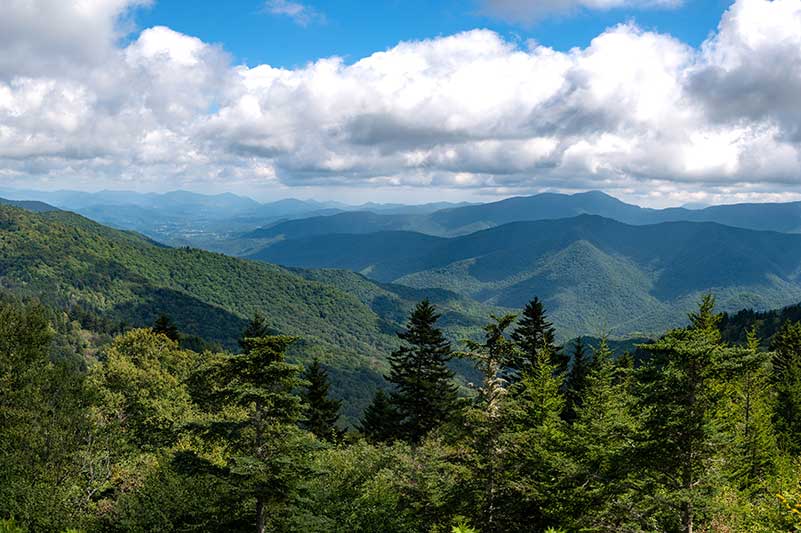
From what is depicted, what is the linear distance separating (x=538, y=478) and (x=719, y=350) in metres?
7.35

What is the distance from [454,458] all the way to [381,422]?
3413 cm

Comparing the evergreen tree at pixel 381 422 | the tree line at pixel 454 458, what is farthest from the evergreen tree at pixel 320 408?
the tree line at pixel 454 458

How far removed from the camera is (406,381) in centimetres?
3656

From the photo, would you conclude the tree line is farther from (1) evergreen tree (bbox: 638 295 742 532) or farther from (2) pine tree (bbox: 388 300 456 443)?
(2) pine tree (bbox: 388 300 456 443)

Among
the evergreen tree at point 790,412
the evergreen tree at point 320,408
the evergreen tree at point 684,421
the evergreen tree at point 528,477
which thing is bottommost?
the evergreen tree at point 320,408

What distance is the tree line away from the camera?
13.1 m

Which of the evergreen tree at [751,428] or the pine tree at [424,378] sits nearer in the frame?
the evergreen tree at [751,428]

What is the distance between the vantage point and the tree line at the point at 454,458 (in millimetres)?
13086

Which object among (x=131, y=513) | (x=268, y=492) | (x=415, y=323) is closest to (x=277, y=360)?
(x=268, y=492)

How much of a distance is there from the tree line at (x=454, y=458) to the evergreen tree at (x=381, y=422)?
8.67 meters

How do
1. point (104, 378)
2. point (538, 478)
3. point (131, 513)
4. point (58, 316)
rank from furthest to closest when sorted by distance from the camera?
point (58, 316) < point (104, 378) < point (131, 513) < point (538, 478)

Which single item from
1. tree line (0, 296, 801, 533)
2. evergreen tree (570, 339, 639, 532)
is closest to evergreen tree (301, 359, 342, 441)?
tree line (0, 296, 801, 533)

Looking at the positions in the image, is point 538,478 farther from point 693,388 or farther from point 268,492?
point 268,492

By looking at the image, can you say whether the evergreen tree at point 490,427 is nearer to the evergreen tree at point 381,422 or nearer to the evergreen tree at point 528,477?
the evergreen tree at point 528,477
